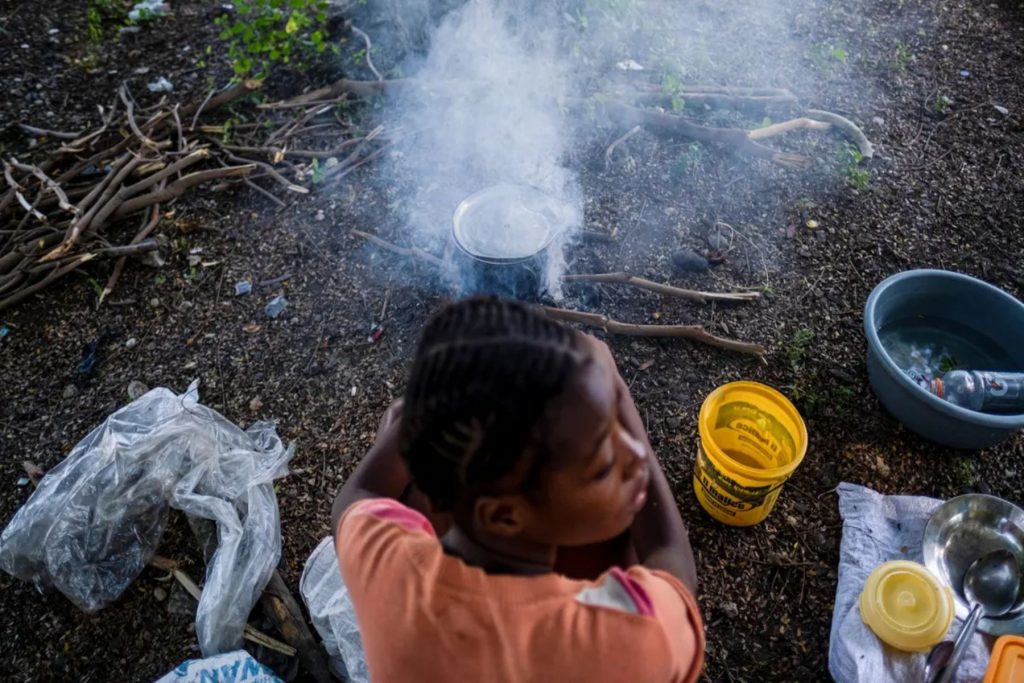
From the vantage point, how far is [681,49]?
15.1 ft

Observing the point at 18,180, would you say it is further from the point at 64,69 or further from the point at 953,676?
the point at 953,676

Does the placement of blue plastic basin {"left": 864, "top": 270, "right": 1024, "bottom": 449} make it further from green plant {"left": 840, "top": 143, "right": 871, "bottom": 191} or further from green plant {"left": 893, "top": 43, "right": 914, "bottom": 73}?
green plant {"left": 893, "top": 43, "right": 914, "bottom": 73}

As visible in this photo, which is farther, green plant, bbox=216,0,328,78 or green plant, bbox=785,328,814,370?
green plant, bbox=216,0,328,78

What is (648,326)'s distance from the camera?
3059mm

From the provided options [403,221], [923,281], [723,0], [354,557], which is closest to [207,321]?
[403,221]

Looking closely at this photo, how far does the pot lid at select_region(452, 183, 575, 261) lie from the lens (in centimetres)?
283

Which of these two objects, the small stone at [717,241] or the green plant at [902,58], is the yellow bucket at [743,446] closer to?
the small stone at [717,241]

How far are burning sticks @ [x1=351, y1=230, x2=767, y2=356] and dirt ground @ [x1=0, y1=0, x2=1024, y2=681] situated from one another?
6cm

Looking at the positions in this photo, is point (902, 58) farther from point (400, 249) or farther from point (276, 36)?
point (276, 36)

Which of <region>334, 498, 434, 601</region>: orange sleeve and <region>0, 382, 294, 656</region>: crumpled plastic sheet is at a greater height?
<region>334, 498, 434, 601</region>: orange sleeve

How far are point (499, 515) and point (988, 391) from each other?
241 centimetres

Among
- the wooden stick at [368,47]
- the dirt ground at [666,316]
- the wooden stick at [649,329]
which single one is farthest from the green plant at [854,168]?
the wooden stick at [368,47]

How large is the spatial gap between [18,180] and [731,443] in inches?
165

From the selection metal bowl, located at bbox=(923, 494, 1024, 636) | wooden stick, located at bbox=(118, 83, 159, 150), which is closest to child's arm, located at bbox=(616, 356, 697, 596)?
metal bowl, located at bbox=(923, 494, 1024, 636)
